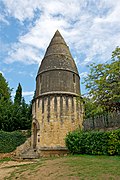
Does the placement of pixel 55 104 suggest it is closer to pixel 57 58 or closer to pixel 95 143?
pixel 57 58

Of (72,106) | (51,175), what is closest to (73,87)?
(72,106)

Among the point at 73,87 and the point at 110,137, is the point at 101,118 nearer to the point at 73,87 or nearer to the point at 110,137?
the point at 110,137

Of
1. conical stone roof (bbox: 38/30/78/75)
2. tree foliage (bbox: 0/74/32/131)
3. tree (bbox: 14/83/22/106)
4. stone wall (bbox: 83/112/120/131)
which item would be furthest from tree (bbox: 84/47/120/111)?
tree (bbox: 14/83/22/106)

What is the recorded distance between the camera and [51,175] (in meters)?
8.25

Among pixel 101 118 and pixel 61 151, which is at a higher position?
pixel 101 118

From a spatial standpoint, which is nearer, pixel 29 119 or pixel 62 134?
pixel 62 134

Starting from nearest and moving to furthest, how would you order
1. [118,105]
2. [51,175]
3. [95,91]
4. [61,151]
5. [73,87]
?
1. [51,175]
2. [95,91]
3. [118,105]
4. [61,151]
5. [73,87]

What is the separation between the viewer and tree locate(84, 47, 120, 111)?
11.8 meters

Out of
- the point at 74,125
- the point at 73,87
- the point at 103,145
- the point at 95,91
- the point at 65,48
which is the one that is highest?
the point at 65,48

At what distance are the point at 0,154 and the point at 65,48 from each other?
48.1 ft

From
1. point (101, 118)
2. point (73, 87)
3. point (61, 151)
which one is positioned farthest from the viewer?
point (73, 87)

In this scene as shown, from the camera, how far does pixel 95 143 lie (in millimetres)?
13977

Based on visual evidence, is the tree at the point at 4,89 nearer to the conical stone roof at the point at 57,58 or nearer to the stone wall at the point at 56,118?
the conical stone roof at the point at 57,58

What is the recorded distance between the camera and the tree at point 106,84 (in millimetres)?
11805
